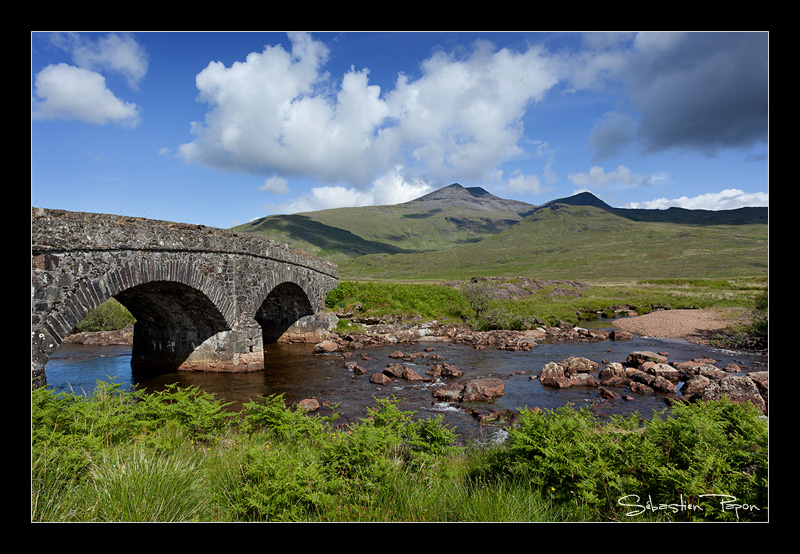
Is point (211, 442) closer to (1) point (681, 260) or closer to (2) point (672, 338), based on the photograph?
(2) point (672, 338)

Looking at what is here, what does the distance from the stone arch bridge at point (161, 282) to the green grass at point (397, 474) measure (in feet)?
12.0

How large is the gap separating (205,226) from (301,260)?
7.94 metres

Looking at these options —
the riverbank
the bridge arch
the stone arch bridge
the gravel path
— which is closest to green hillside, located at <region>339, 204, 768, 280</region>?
the riverbank

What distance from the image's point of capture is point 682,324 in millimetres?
29219

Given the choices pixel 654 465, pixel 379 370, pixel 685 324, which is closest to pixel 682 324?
pixel 685 324

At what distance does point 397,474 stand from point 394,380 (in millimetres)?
10472

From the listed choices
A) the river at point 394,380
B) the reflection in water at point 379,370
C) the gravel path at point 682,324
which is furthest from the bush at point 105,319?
the gravel path at point 682,324

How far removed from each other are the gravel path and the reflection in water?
3001 mm

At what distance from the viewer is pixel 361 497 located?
413 cm

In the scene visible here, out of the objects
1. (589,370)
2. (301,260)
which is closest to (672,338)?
(589,370)

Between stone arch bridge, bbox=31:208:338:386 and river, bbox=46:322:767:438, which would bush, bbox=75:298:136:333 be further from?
stone arch bridge, bbox=31:208:338:386

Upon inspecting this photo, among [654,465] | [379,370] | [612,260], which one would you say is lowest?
[379,370]

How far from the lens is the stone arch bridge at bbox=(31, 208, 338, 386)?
29.0ft

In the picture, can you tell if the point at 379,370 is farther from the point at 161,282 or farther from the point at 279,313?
the point at 279,313
